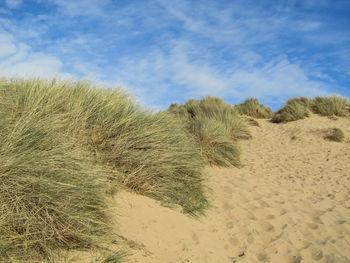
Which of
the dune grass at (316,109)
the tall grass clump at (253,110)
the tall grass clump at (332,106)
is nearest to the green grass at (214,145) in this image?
the dune grass at (316,109)

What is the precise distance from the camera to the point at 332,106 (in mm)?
13977

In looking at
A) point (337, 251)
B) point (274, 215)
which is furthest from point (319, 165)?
point (337, 251)

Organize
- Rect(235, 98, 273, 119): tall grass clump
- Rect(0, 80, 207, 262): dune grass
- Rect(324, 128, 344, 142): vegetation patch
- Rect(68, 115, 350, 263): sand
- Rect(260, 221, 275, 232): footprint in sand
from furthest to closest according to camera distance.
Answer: Rect(235, 98, 273, 119): tall grass clump < Rect(324, 128, 344, 142): vegetation patch < Rect(260, 221, 275, 232): footprint in sand < Rect(68, 115, 350, 263): sand < Rect(0, 80, 207, 262): dune grass

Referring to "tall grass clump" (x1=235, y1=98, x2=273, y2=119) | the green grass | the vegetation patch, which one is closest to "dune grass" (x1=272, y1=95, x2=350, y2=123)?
"tall grass clump" (x1=235, y1=98, x2=273, y2=119)

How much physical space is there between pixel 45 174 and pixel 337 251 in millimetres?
3734

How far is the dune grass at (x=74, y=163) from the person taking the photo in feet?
8.04

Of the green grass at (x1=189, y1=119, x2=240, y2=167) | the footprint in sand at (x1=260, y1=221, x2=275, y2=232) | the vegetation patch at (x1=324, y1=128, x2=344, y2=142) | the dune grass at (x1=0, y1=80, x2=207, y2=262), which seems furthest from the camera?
the vegetation patch at (x1=324, y1=128, x2=344, y2=142)

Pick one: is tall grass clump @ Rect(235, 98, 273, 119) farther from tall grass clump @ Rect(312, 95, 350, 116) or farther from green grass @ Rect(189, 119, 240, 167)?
green grass @ Rect(189, 119, 240, 167)

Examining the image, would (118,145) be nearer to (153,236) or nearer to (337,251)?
(153,236)

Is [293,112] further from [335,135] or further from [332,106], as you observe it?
[335,135]

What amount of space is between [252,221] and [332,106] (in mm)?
11540

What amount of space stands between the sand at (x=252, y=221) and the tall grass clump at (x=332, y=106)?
230 inches

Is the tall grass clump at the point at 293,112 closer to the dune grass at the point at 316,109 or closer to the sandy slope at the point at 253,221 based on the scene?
the dune grass at the point at 316,109

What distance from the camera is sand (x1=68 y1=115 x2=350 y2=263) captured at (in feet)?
10.6
